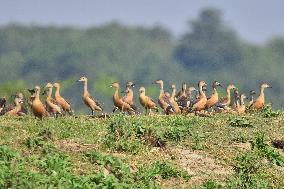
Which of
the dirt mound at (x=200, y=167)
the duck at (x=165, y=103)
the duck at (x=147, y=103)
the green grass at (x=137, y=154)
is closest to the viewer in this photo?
the green grass at (x=137, y=154)

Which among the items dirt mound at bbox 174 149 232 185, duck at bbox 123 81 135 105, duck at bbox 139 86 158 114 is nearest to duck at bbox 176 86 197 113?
duck at bbox 139 86 158 114

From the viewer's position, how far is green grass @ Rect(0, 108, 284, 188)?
15.8 metres

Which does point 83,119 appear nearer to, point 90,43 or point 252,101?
point 252,101

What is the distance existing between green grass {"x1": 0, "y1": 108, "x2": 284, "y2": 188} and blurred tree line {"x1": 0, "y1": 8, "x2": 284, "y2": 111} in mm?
50878

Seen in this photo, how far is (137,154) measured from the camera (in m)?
17.4

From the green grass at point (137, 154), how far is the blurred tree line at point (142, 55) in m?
50.9

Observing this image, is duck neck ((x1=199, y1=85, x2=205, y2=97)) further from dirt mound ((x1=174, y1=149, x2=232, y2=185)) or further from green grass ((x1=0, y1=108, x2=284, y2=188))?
dirt mound ((x1=174, y1=149, x2=232, y2=185))

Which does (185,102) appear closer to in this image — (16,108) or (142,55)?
(16,108)

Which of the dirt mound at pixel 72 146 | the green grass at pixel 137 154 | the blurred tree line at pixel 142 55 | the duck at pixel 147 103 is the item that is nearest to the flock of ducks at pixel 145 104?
the duck at pixel 147 103

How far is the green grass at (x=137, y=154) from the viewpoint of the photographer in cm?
1584

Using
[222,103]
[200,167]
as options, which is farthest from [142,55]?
[200,167]

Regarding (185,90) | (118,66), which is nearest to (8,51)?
(118,66)

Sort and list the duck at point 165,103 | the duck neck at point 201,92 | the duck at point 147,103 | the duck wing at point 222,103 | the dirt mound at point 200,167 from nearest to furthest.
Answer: the dirt mound at point 200,167 < the duck at point 165,103 < the duck neck at point 201,92 < the duck at point 147,103 < the duck wing at point 222,103

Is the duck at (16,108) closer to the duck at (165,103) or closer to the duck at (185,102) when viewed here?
the duck at (165,103)
